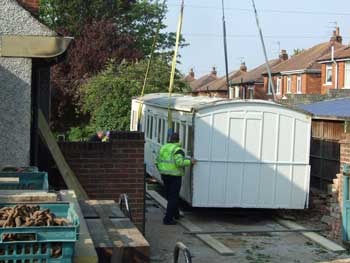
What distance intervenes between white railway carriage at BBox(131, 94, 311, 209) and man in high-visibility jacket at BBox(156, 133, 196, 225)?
33 cm

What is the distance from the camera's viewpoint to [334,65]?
41.7m

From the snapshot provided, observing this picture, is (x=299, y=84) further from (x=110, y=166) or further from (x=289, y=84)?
(x=110, y=166)

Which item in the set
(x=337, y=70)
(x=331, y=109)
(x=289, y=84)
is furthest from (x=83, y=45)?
(x=289, y=84)

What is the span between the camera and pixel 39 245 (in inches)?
137

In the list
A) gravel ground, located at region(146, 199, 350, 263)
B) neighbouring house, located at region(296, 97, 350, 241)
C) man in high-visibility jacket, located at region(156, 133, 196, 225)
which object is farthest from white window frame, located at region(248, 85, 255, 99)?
man in high-visibility jacket, located at region(156, 133, 196, 225)

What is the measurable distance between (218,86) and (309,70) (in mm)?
18983

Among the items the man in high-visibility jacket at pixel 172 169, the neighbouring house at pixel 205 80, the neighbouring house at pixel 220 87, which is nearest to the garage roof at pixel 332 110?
the man in high-visibility jacket at pixel 172 169

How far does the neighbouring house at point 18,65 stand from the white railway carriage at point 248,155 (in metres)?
4.77

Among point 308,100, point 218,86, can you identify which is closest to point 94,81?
point 308,100

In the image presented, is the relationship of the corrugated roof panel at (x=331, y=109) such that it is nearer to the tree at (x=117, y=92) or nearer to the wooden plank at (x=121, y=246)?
the tree at (x=117, y=92)

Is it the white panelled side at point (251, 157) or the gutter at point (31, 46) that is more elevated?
Answer: the gutter at point (31, 46)

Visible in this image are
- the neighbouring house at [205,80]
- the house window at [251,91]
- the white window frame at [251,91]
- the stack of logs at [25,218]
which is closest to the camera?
the stack of logs at [25,218]

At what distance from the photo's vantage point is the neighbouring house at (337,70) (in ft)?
133

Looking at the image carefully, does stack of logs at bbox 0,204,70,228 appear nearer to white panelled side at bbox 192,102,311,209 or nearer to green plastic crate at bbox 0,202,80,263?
green plastic crate at bbox 0,202,80,263
